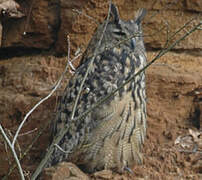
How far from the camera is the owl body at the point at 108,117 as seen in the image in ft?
13.5

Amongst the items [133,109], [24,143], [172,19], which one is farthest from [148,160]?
[172,19]

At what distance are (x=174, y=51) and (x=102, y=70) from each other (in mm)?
1185

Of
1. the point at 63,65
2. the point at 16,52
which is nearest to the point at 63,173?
the point at 63,65

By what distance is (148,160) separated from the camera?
4.32 meters

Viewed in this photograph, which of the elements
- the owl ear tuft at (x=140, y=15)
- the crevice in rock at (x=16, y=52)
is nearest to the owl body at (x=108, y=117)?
the owl ear tuft at (x=140, y=15)

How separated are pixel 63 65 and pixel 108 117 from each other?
1151 mm

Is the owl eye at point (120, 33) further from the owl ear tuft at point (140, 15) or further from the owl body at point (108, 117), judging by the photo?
the owl ear tuft at point (140, 15)

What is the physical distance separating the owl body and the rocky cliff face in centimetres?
40

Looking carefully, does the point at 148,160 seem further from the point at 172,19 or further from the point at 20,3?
the point at 20,3

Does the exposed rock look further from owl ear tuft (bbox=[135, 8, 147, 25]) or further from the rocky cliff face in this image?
owl ear tuft (bbox=[135, 8, 147, 25])

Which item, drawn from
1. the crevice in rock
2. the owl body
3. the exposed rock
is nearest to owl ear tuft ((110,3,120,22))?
the owl body

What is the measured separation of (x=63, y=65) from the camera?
506 cm

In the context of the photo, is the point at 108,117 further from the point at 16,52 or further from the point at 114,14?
the point at 16,52

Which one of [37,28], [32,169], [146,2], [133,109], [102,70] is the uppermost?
[146,2]
